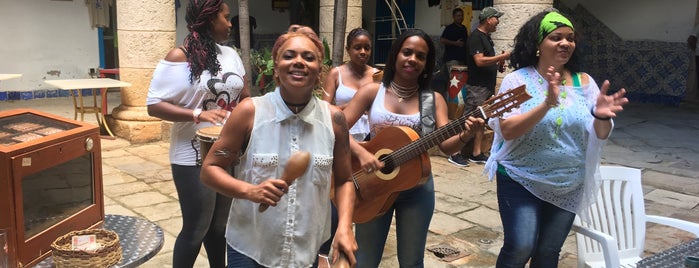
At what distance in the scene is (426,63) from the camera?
328 cm

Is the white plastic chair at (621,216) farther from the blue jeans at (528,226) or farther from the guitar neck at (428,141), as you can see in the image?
the guitar neck at (428,141)

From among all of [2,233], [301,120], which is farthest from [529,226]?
[2,233]

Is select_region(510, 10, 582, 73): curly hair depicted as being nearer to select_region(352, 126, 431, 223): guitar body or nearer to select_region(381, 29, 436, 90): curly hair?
select_region(381, 29, 436, 90): curly hair

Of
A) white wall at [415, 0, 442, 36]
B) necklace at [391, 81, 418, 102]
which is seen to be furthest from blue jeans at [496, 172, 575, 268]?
white wall at [415, 0, 442, 36]

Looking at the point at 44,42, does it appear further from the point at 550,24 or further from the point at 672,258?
the point at 672,258

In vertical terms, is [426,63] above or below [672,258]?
above

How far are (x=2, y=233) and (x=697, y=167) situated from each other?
24.7ft

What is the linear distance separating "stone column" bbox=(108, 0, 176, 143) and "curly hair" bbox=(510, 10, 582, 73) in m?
5.71

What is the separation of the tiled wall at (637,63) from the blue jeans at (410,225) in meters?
9.43

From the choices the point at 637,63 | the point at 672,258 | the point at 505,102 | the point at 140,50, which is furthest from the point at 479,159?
the point at 637,63

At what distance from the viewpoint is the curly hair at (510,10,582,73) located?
308cm

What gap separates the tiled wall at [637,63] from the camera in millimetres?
Answer: 11914

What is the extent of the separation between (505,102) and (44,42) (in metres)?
10.4

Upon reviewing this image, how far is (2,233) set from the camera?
194 centimetres
